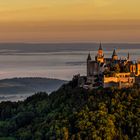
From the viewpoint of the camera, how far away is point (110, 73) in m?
60.0

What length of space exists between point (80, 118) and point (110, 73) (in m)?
7.00

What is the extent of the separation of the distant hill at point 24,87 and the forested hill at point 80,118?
28.1 m

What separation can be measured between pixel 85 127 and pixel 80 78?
10.1 metres

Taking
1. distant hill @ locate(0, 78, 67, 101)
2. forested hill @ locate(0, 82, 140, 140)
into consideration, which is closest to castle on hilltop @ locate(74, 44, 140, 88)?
forested hill @ locate(0, 82, 140, 140)

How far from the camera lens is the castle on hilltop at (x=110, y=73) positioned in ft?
195

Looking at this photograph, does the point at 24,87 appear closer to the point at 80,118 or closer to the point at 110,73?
the point at 110,73

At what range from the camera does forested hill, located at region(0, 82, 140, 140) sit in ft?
173

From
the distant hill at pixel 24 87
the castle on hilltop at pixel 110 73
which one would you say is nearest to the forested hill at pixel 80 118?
the castle on hilltop at pixel 110 73

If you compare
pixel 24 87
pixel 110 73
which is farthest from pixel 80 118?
pixel 24 87

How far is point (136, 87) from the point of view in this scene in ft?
194

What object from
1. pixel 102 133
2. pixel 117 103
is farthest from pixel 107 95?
pixel 102 133

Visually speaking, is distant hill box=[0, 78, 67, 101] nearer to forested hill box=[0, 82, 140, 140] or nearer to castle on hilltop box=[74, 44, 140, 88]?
castle on hilltop box=[74, 44, 140, 88]

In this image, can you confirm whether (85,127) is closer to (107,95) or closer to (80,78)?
(107,95)

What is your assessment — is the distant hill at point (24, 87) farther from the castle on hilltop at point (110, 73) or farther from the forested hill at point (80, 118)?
the forested hill at point (80, 118)
